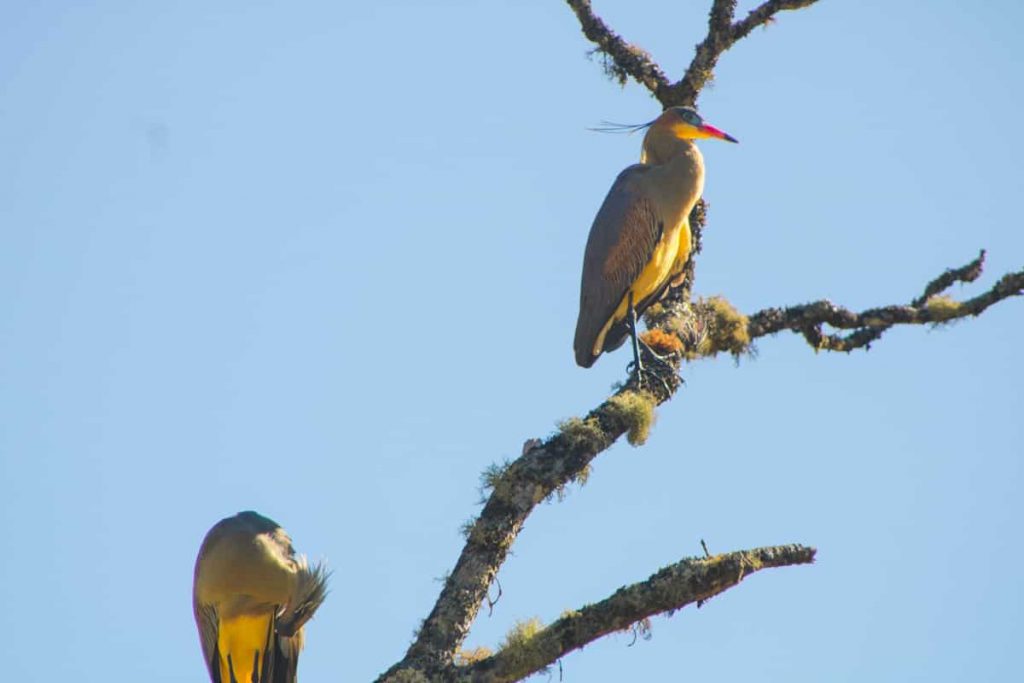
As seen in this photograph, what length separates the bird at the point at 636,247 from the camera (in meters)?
6.68

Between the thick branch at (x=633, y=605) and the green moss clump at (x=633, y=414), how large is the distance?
116 centimetres

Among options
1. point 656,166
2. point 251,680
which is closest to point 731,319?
point 656,166

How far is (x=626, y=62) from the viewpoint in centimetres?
640

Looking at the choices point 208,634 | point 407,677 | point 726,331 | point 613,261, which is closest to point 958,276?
point 726,331

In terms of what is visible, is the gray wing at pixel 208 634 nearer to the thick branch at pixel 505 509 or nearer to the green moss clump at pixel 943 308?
the thick branch at pixel 505 509

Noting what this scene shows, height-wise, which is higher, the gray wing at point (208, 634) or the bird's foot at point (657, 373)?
the bird's foot at point (657, 373)

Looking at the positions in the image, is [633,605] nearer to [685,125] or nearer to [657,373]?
[657,373]

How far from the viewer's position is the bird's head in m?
6.86

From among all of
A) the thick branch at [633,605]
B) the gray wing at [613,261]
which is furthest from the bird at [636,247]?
the thick branch at [633,605]

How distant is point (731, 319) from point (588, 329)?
1.05 m

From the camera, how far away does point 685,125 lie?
277 inches

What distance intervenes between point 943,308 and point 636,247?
5.78 ft

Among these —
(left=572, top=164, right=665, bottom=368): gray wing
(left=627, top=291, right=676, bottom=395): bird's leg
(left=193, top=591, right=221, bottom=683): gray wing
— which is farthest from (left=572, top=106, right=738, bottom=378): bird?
(left=193, top=591, right=221, bottom=683): gray wing

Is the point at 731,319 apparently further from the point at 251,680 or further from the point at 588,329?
the point at 251,680
